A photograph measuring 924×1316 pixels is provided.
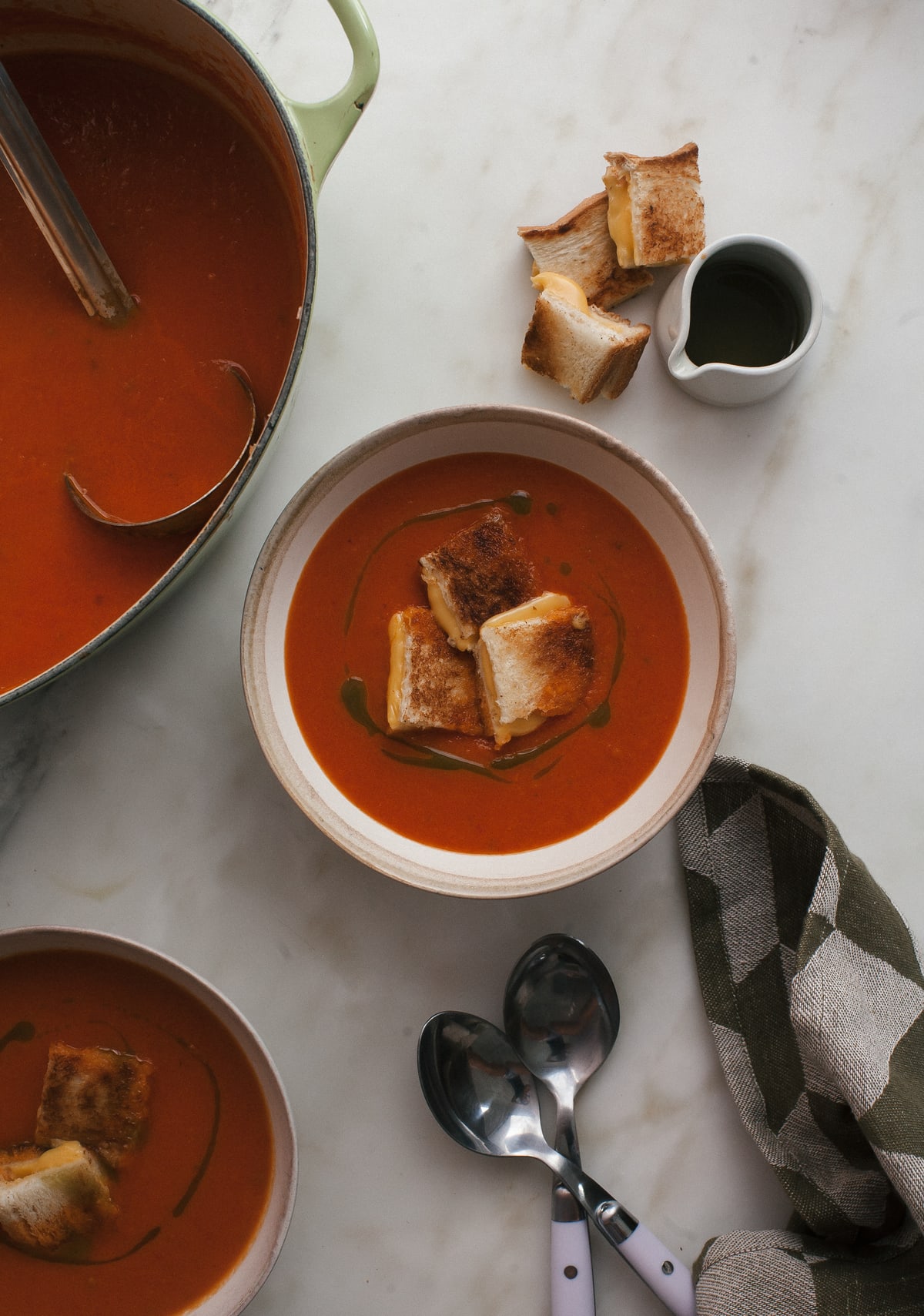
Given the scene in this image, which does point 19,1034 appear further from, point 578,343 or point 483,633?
point 578,343

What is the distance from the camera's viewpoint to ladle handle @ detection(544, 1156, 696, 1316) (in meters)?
1.72

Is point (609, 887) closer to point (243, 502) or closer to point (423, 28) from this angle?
point (243, 502)

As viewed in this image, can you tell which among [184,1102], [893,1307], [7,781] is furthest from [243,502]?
[893,1307]

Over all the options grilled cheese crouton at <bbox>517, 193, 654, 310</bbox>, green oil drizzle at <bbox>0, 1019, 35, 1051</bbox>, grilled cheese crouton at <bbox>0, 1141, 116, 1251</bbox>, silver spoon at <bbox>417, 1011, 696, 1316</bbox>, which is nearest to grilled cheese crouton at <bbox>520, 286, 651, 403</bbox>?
grilled cheese crouton at <bbox>517, 193, 654, 310</bbox>

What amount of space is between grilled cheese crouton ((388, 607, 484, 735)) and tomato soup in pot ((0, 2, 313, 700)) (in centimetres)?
39

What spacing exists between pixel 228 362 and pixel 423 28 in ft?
2.53

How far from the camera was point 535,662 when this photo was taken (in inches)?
62.2

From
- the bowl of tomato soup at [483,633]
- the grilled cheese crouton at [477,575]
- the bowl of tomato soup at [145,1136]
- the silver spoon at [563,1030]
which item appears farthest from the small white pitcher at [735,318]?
the bowl of tomato soup at [145,1136]

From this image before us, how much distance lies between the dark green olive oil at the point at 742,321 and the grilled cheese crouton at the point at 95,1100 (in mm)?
1554

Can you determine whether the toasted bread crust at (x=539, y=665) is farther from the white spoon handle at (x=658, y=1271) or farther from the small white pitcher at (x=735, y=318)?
the white spoon handle at (x=658, y=1271)

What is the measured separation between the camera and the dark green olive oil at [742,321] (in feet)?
5.75

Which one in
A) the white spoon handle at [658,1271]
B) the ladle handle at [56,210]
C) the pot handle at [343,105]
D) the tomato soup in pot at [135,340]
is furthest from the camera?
the white spoon handle at [658,1271]

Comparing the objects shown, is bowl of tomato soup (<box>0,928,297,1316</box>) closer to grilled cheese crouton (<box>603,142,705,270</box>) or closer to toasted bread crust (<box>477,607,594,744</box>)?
toasted bread crust (<box>477,607,594,744</box>)

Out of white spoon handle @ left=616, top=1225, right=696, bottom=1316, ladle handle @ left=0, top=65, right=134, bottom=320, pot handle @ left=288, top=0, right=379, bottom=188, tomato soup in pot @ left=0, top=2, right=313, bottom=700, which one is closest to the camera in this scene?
pot handle @ left=288, top=0, right=379, bottom=188
